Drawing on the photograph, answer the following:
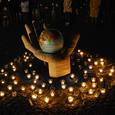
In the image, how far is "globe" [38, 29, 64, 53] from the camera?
4473 mm

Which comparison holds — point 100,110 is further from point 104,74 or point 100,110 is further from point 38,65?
point 38,65

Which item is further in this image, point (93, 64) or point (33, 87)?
point (93, 64)

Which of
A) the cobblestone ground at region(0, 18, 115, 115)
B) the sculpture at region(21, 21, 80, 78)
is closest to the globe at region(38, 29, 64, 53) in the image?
the sculpture at region(21, 21, 80, 78)

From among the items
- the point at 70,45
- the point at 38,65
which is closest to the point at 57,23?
the point at 38,65

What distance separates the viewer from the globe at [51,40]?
176 inches

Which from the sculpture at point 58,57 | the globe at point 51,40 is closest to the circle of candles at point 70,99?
the sculpture at point 58,57

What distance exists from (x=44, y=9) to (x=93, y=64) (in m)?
9.23

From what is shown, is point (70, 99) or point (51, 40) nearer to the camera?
point (70, 99)

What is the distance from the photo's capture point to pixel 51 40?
176 inches

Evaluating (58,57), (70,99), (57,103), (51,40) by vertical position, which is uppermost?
(51,40)

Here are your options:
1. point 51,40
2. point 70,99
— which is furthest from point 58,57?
point 70,99

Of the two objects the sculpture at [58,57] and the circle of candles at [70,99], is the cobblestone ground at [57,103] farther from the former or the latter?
the sculpture at [58,57]

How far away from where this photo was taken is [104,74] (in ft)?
17.4

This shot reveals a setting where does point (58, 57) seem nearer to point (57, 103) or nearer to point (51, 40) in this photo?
point (51, 40)
